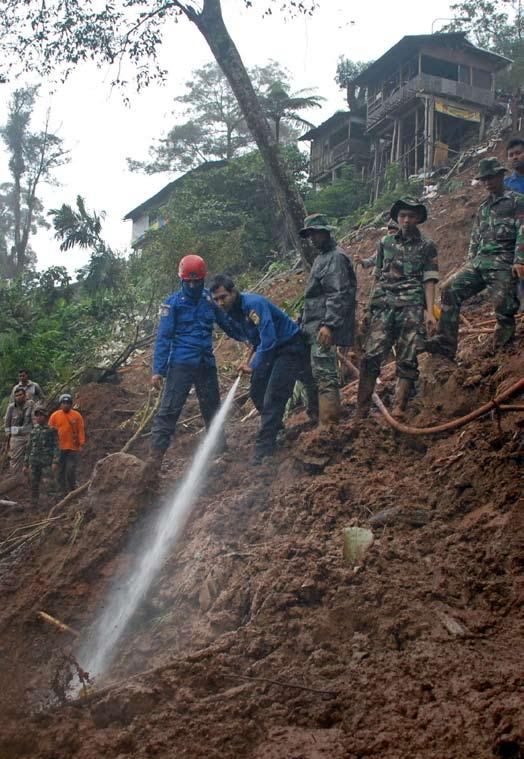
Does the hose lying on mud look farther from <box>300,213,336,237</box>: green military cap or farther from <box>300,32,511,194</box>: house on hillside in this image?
<box>300,32,511,194</box>: house on hillside

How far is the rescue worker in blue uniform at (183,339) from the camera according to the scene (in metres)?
6.35

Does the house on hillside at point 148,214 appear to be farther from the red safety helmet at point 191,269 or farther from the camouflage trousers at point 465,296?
the camouflage trousers at point 465,296

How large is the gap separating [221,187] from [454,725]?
2284 centimetres

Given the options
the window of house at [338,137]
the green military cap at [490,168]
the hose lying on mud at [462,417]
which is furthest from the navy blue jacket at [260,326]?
the window of house at [338,137]

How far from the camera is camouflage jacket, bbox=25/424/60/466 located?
9.48 m

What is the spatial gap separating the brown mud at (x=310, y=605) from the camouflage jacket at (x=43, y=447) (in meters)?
3.21

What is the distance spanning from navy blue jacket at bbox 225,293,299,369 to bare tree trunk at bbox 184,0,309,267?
303cm

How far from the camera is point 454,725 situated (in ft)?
8.36

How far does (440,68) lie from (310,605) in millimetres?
25917

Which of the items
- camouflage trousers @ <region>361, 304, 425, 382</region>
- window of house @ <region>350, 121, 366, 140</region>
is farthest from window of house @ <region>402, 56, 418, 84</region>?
camouflage trousers @ <region>361, 304, 425, 382</region>

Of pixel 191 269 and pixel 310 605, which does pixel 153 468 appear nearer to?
pixel 191 269

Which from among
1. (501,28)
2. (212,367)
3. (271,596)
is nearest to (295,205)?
(212,367)

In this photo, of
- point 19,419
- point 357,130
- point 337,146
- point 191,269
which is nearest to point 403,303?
point 191,269

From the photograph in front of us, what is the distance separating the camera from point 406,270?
5.89m
